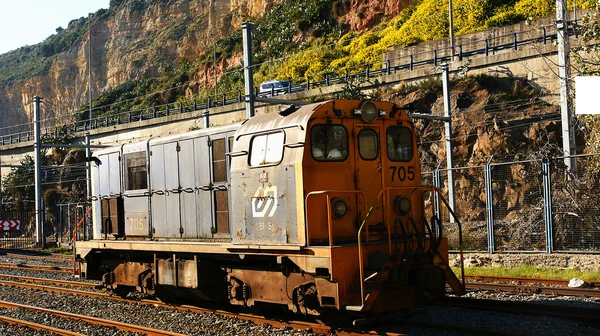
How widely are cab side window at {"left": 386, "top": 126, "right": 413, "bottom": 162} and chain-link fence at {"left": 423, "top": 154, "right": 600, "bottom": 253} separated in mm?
5942

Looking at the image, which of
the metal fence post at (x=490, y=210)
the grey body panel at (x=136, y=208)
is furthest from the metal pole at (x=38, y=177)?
the metal fence post at (x=490, y=210)

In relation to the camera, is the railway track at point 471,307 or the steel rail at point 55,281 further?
the steel rail at point 55,281

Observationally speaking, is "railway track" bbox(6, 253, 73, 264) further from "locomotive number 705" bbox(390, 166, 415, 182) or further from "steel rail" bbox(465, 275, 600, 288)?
"locomotive number 705" bbox(390, 166, 415, 182)

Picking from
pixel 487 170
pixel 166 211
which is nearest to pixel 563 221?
pixel 487 170

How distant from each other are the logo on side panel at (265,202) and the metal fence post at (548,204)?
8.40 m

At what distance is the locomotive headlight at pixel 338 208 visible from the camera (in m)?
9.39

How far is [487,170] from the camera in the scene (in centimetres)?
1652

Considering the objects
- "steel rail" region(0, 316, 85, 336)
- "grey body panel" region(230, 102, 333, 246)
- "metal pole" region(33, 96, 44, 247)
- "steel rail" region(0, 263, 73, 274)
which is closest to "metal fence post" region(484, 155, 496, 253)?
"grey body panel" region(230, 102, 333, 246)

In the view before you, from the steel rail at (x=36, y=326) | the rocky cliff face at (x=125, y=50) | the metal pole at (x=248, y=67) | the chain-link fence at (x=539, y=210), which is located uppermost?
the rocky cliff face at (x=125, y=50)

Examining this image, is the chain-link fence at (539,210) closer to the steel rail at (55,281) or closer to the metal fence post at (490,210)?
the metal fence post at (490,210)

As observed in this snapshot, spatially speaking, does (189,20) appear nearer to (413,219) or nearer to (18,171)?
(18,171)

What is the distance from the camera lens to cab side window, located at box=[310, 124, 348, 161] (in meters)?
9.48

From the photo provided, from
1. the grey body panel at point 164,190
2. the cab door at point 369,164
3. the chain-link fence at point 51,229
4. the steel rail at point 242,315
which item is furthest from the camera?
the chain-link fence at point 51,229

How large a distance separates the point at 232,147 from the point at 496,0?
3369 centimetres
